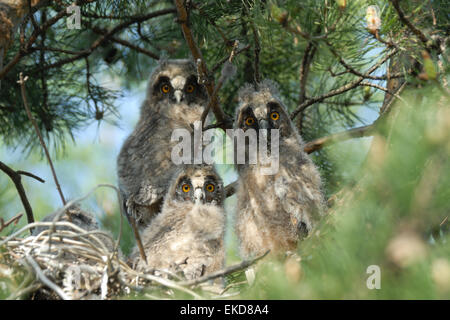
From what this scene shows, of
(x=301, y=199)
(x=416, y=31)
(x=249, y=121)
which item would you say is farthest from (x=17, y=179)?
(x=416, y=31)

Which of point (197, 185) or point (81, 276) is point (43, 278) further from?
point (197, 185)

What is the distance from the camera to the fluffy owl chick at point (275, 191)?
2.94 m

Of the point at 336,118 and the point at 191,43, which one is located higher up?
the point at 191,43

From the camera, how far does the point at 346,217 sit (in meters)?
1.41

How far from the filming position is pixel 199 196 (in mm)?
3191

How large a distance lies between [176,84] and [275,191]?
119 cm

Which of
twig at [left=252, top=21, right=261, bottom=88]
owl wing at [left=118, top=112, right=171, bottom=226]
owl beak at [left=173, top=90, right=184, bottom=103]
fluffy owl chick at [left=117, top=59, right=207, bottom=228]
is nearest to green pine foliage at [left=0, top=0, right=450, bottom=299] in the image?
twig at [left=252, top=21, right=261, bottom=88]

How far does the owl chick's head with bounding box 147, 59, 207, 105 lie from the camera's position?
3.74 metres

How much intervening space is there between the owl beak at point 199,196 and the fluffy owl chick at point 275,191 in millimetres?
214
